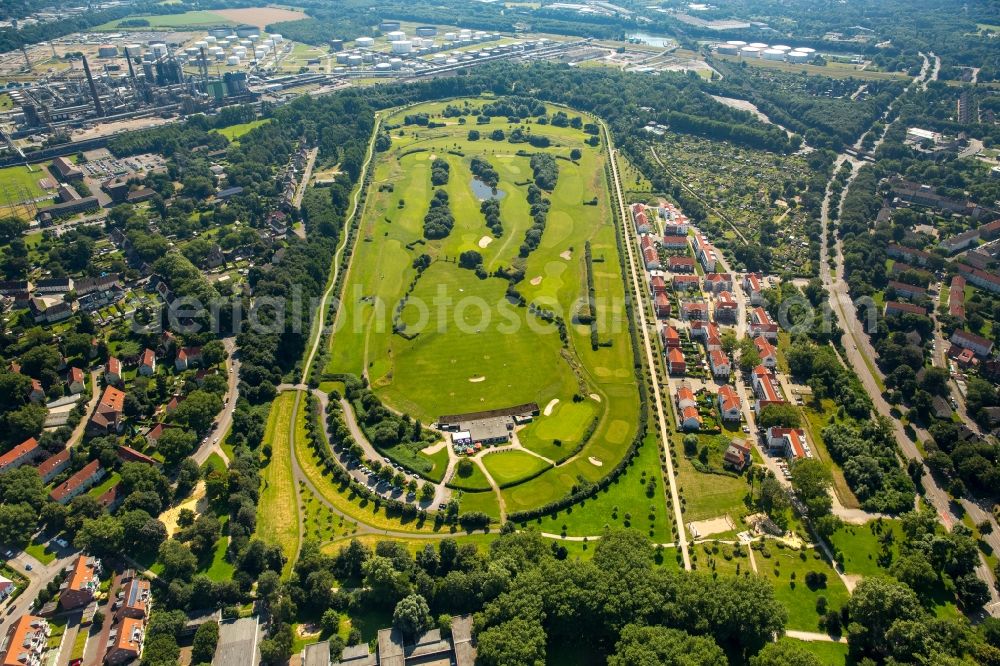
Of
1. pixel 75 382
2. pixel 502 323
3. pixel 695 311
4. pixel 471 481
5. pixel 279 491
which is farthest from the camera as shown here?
pixel 502 323

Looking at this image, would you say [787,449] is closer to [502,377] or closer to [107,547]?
[502,377]

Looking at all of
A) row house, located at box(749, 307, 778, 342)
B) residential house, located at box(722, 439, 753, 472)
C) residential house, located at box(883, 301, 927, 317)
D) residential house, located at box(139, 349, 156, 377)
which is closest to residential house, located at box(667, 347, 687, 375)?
row house, located at box(749, 307, 778, 342)

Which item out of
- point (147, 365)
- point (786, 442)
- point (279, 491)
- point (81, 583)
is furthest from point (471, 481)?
point (147, 365)

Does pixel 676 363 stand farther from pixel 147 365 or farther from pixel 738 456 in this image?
pixel 147 365

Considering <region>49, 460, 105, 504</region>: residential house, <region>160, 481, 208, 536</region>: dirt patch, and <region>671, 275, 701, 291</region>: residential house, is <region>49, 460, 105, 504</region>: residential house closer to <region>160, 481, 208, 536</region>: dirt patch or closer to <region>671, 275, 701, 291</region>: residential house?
<region>160, 481, 208, 536</region>: dirt patch

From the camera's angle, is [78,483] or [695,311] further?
[695,311]
